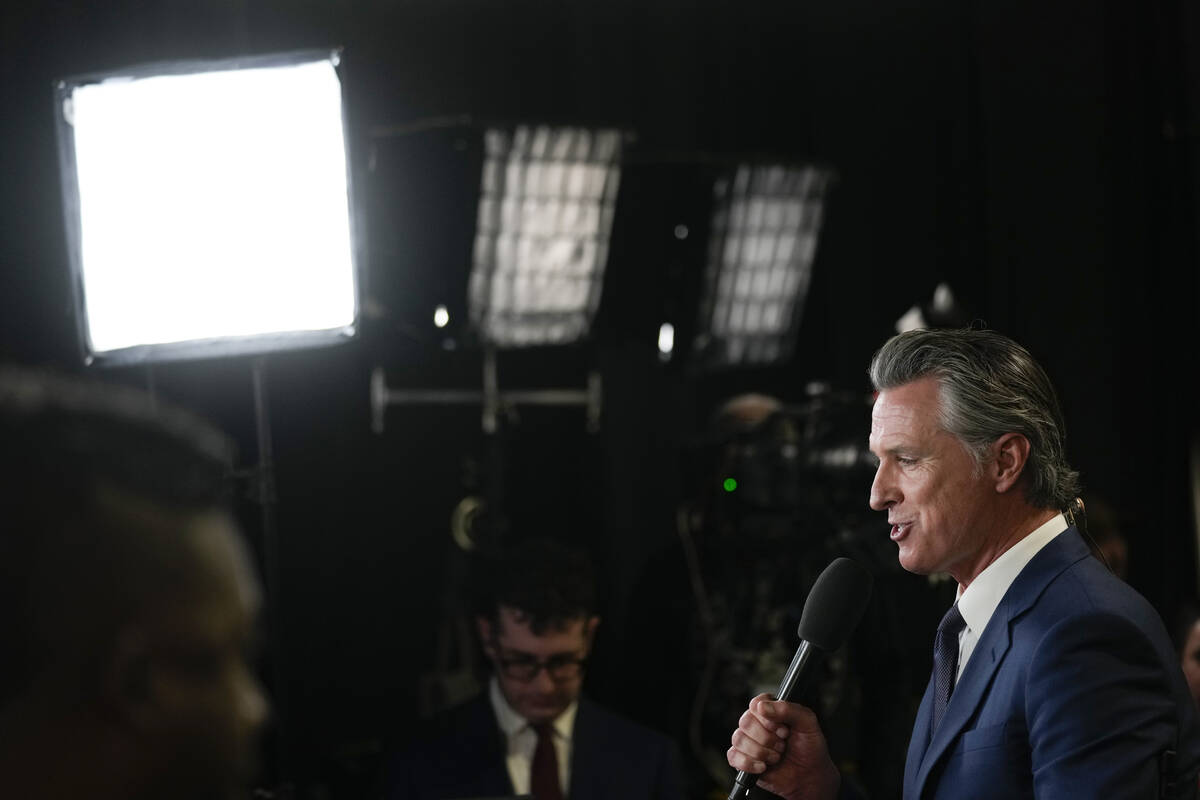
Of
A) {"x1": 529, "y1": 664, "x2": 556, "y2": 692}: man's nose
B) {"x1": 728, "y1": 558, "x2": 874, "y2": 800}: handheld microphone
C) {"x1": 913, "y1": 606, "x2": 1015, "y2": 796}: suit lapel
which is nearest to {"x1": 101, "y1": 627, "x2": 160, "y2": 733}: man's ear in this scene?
{"x1": 728, "y1": 558, "x2": 874, "y2": 800}: handheld microphone

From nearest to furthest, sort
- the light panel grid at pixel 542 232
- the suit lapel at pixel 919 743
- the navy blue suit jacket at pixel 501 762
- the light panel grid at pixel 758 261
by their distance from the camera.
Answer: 1. the suit lapel at pixel 919 743
2. the navy blue suit jacket at pixel 501 762
3. the light panel grid at pixel 542 232
4. the light panel grid at pixel 758 261

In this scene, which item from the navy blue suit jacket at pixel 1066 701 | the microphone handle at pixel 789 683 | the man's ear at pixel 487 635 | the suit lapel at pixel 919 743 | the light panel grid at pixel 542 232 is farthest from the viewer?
the light panel grid at pixel 542 232

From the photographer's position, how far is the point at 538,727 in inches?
114

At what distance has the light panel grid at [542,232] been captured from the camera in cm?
349

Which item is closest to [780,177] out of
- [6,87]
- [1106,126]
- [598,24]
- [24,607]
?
[598,24]

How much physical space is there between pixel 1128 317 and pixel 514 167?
243cm

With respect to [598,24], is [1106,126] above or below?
below

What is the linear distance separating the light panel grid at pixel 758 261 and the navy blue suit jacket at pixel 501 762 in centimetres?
154

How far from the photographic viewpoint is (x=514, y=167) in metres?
3.48

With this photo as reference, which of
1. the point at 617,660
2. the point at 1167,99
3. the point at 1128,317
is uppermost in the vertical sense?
the point at 1167,99

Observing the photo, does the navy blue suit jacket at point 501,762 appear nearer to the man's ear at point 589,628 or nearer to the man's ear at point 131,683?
the man's ear at point 589,628

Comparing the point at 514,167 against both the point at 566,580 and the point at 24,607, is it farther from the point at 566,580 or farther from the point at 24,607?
the point at 24,607

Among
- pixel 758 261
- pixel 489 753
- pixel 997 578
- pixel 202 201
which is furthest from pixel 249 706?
pixel 758 261

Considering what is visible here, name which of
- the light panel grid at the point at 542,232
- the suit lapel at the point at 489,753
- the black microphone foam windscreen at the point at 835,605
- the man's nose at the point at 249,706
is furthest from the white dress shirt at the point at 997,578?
the light panel grid at the point at 542,232
